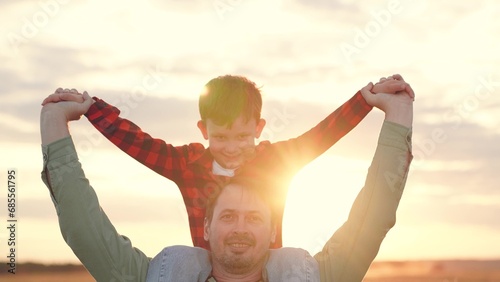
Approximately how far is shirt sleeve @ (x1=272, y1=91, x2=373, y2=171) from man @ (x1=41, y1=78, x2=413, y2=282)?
0.83 meters

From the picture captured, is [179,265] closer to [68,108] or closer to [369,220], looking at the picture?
[369,220]

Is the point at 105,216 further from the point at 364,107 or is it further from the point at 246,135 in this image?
the point at 364,107

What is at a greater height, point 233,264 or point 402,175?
point 402,175

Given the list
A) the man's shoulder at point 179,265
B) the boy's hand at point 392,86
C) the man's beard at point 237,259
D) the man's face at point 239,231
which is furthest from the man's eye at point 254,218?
the boy's hand at point 392,86

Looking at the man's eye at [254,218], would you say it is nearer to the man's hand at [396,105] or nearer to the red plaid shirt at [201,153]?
the red plaid shirt at [201,153]

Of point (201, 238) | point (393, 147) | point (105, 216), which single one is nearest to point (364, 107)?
point (393, 147)

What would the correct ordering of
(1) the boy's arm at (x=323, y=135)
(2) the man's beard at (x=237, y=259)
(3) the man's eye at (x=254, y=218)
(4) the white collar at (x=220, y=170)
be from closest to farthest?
(2) the man's beard at (x=237, y=259) < (3) the man's eye at (x=254, y=218) < (1) the boy's arm at (x=323, y=135) < (4) the white collar at (x=220, y=170)

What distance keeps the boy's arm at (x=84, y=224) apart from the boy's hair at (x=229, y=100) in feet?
4.63

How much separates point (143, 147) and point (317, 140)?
1522mm

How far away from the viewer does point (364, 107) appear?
5.92 metres

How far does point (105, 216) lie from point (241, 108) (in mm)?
1621

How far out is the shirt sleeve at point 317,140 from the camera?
605cm

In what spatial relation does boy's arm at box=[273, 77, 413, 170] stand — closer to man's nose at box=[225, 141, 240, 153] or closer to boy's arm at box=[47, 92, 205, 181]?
man's nose at box=[225, 141, 240, 153]

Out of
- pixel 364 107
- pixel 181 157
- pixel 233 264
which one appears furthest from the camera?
pixel 181 157
